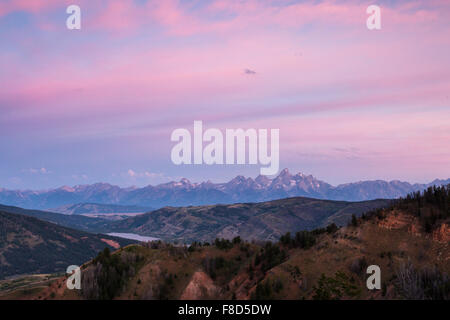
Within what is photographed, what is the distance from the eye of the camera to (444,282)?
7781 centimetres

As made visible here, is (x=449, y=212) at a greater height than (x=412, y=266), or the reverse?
(x=449, y=212)

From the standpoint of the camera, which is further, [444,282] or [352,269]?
[352,269]
